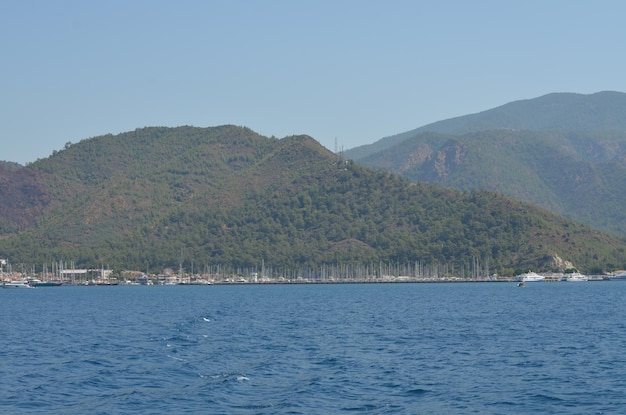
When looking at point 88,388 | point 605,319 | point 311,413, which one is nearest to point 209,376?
point 88,388

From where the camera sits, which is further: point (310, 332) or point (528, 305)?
A: point (528, 305)

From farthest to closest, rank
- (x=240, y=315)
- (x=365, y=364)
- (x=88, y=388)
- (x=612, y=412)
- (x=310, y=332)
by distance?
(x=240, y=315) → (x=310, y=332) → (x=365, y=364) → (x=88, y=388) → (x=612, y=412)

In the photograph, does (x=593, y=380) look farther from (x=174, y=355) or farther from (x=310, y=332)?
(x=310, y=332)

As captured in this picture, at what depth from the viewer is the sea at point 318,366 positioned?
56.8 metres

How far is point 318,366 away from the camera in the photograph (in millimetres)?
70812

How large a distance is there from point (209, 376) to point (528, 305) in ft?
313

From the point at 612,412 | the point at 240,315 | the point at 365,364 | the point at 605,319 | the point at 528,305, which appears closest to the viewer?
the point at 612,412

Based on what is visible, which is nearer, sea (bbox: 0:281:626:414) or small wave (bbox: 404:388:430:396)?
sea (bbox: 0:281:626:414)

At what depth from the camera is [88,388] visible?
205ft

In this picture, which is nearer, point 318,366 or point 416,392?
point 416,392

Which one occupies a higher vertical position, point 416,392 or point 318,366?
point 318,366

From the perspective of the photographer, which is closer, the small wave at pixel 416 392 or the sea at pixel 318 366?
the sea at pixel 318 366

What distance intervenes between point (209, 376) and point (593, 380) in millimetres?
23584

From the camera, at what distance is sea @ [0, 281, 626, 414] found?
56750 millimetres
